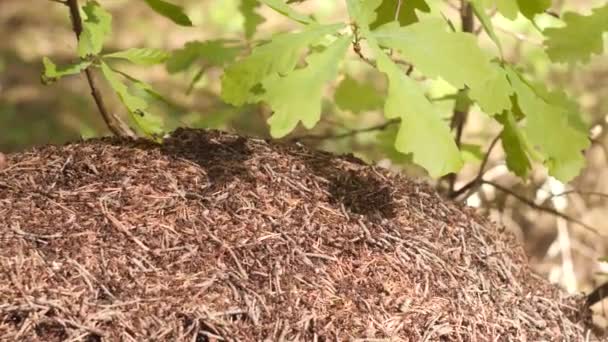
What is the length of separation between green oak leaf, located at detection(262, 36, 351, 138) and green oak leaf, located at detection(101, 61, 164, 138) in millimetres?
383

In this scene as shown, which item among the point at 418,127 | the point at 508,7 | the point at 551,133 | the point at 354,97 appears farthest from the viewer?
the point at 354,97

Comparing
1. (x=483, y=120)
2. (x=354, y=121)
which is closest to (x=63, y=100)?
(x=354, y=121)

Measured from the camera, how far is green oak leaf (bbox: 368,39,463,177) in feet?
5.62

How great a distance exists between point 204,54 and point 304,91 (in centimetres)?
116

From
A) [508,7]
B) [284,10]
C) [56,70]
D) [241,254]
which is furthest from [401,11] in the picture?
[56,70]

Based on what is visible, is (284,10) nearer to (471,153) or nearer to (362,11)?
(362,11)

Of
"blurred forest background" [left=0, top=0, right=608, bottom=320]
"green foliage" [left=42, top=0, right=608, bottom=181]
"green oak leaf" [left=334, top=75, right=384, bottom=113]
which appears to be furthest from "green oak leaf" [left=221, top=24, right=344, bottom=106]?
"blurred forest background" [left=0, top=0, right=608, bottom=320]

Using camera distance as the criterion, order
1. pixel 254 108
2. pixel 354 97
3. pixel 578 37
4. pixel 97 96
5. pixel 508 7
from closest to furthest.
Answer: pixel 508 7 < pixel 97 96 < pixel 578 37 < pixel 354 97 < pixel 254 108

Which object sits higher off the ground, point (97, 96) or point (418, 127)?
point (418, 127)

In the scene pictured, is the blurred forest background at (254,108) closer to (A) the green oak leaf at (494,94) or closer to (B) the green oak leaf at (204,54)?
(B) the green oak leaf at (204,54)

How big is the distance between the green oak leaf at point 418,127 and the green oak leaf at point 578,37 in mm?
910

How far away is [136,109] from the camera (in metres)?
1.98

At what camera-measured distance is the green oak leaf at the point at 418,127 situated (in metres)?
1.71

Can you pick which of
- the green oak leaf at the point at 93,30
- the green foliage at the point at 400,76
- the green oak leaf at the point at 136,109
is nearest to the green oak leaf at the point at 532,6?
the green foliage at the point at 400,76
